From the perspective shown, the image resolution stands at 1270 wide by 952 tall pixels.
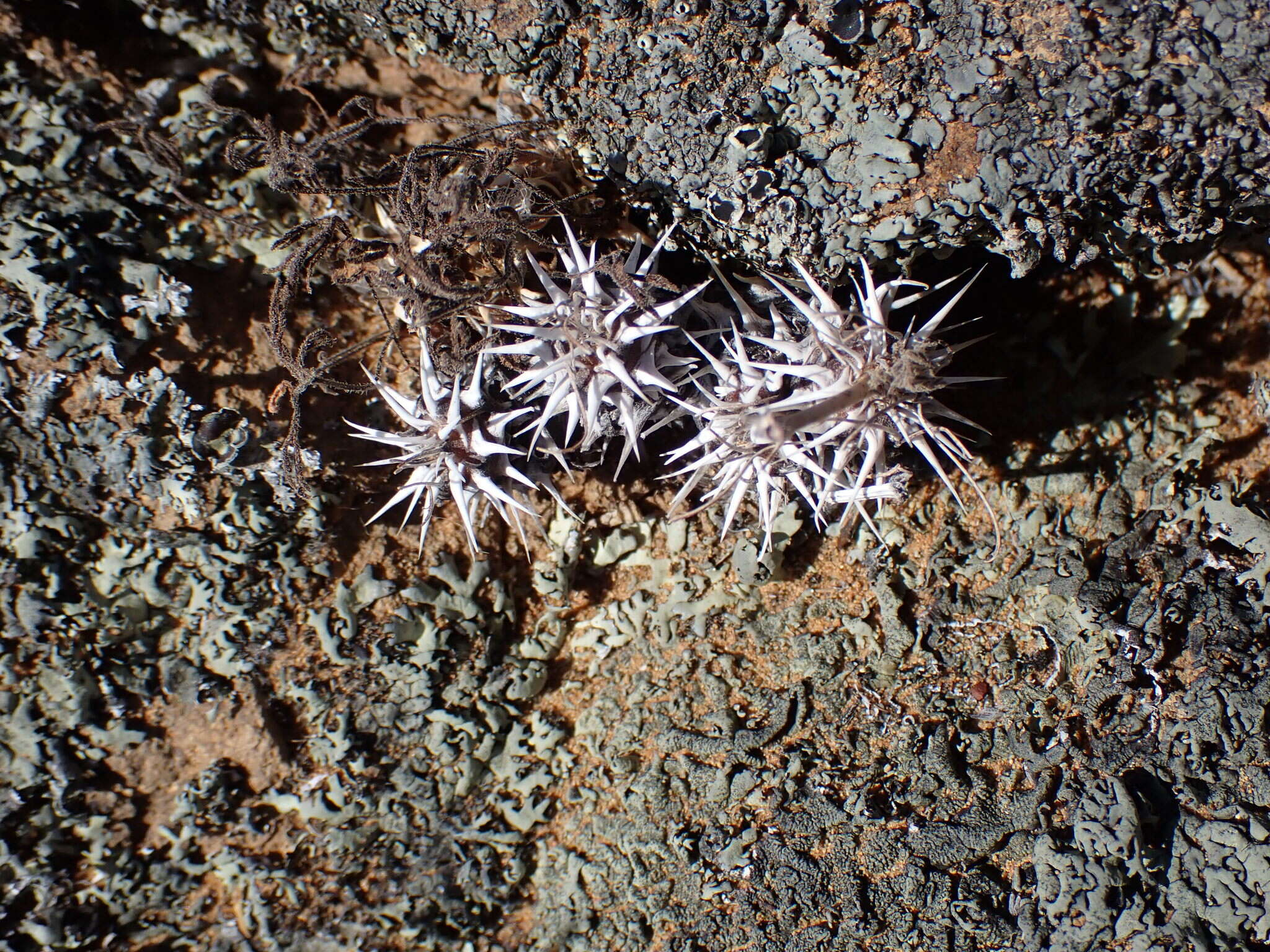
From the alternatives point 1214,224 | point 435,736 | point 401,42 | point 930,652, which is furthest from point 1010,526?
point 401,42

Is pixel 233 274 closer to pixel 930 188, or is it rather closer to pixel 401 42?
pixel 401 42

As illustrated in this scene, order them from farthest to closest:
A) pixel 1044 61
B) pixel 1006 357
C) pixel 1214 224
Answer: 1. pixel 1006 357
2. pixel 1214 224
3. pixel 1044 61

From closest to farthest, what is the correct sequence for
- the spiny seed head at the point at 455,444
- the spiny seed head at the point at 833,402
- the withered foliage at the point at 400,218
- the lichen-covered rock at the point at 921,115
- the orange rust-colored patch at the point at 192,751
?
the spiny seed head at the point at 833,402 < the lichen-covered rock at the point at 921,115 < the spiny seed head at the point at 455,444 < the withered foliage at the point at 400,218 < the orange rust-colored patch at the point at 192,751

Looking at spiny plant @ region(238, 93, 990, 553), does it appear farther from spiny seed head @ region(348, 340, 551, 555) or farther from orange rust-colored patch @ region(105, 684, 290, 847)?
orange rust-colored patch @ region(105, 684, 290, 847)

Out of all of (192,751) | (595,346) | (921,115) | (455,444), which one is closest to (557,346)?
(595,346)

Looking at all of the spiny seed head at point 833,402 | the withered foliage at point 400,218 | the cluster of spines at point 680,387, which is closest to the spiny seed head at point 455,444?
the cluster of spines at point 680,387

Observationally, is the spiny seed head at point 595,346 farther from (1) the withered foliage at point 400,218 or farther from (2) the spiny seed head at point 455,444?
(1) the withered foliage at point 400,218

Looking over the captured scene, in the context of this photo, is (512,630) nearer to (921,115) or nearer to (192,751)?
(192,751)
